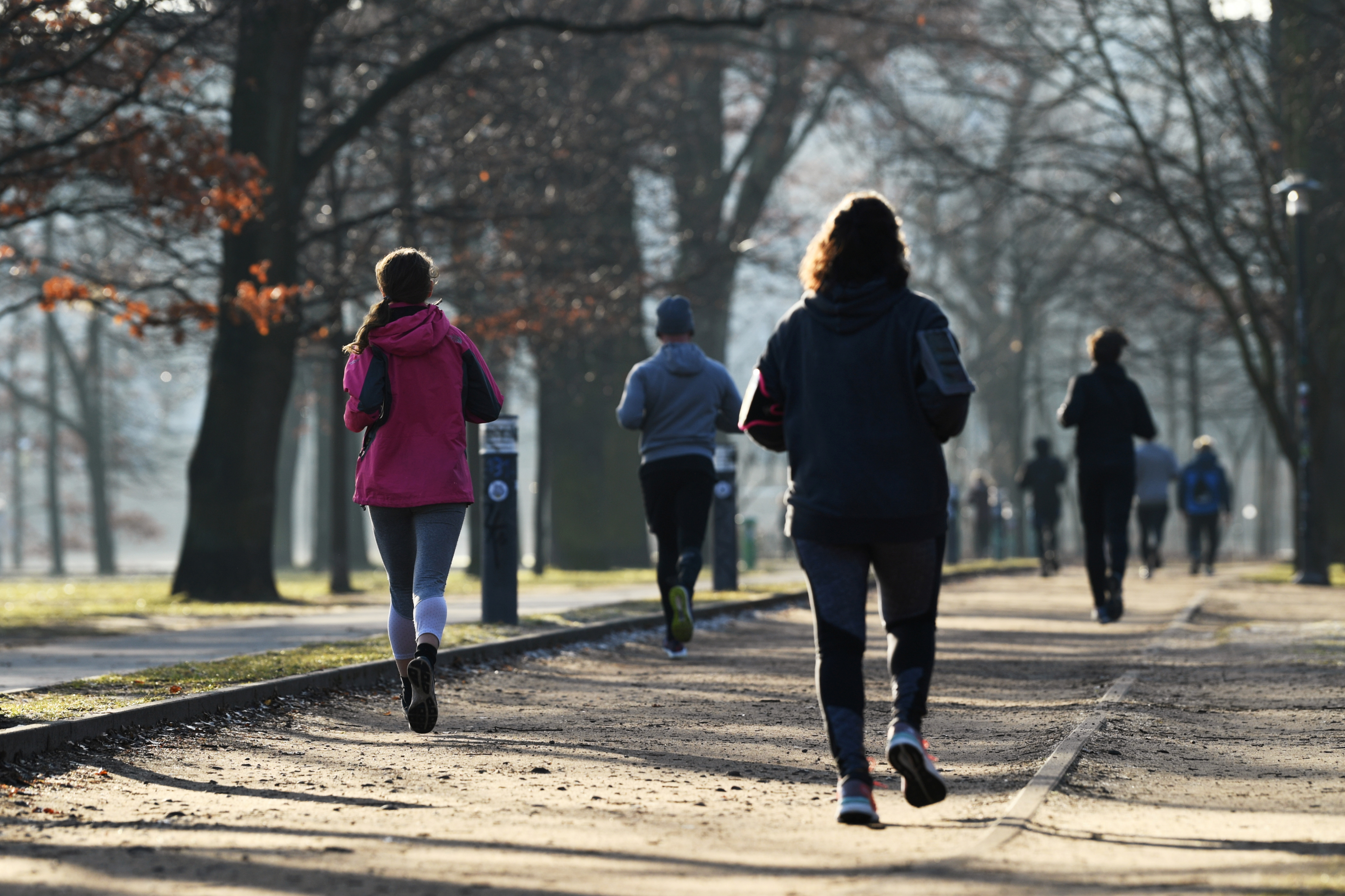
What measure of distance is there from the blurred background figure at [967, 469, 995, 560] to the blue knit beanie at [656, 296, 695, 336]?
23390 mm

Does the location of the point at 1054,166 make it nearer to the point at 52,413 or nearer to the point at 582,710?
the point at 582,710

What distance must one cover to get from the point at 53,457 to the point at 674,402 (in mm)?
41374

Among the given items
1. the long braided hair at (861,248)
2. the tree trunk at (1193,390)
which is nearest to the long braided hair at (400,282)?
the long braided hair at (861,248)

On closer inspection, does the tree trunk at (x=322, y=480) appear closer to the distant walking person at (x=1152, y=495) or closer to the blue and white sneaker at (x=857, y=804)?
the distant walking person at (x=1152, y=495)

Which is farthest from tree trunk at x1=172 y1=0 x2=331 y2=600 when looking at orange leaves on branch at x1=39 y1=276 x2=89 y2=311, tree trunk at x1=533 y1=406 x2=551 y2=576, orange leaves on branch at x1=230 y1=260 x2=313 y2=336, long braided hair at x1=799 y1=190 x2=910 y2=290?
long braided hair at x1=799 y1=190 x2=910 y2=290

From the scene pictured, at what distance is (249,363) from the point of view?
17297 mm

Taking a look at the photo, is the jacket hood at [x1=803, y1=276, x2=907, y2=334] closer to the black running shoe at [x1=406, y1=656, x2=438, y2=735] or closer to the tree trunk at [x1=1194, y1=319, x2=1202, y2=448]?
the black running shoe at [x1=406, y1=656, x2=438, y2=735]

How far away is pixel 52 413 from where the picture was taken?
42.8m

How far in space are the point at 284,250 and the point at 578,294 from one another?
5.96m

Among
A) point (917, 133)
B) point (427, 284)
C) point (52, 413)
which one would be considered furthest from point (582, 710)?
point (52, 413)

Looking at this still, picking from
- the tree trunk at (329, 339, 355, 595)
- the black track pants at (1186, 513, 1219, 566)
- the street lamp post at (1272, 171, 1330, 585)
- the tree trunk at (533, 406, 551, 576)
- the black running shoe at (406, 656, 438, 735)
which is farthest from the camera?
the tree trunk at (533, 406, 551, 576)

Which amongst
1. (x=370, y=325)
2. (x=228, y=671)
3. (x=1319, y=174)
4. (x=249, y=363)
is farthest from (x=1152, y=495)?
(x=370, y=325)

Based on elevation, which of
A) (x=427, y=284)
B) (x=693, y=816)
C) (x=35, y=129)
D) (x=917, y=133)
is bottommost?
(x=693, y=816)

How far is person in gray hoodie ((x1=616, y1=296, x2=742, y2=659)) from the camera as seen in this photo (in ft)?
31.8
